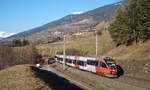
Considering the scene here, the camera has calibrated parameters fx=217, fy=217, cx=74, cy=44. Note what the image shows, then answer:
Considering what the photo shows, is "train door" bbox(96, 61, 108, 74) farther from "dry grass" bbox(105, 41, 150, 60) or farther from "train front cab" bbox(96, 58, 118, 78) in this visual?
"dry grass" bbox(105, 41, 150, 60)

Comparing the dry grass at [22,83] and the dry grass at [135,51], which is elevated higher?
the dry grass at [135,51]

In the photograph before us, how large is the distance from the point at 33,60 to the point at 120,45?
187ft

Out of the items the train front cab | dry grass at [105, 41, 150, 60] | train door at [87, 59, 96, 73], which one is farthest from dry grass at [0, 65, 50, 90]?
dry grass at [105, 41, 150, 60]

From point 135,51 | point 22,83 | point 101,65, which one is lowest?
point 101,65

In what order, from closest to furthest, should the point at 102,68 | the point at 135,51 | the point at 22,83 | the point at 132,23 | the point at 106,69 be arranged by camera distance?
the point at 22,83 → the point at 106,69 → the point at 102,68 → the point at 135,51 → the point at 132,23

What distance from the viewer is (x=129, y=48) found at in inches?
1951

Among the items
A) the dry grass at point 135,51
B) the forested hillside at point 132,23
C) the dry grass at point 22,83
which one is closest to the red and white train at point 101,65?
the dry grass at point 135,51

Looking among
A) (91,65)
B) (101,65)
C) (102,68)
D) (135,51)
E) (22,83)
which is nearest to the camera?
(22,83)

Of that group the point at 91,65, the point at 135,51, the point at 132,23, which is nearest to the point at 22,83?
the point at 91,65

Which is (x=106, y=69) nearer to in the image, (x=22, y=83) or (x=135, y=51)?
(x=135, y=51)

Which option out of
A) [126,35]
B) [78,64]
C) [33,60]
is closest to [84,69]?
[78,64]

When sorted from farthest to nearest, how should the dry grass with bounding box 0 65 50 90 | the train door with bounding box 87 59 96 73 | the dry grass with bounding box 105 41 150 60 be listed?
1. the dry grass with bounding box 105 41 150 60
2. the train door with bounding box 87 59 96 73
3. the dry grass with bounding box 0 65 50 90

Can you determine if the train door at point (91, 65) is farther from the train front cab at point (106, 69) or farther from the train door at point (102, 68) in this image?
the train front cab at point (106, 69)

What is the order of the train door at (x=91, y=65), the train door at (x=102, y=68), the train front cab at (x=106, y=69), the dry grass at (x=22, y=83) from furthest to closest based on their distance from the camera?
the train door at (x=91, y=65), the train door at (x=102, y=68), the train front cab at (x=106, y=69), the dry grass at (x=22, y=83)
